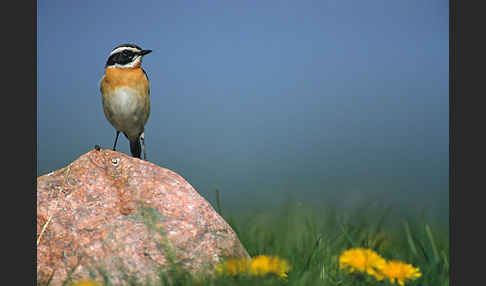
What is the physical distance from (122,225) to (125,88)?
5.47 ft

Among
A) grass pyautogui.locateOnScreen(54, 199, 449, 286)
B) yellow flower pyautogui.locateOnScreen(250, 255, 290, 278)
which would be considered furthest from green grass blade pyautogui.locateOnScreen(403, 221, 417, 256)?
yellow flower pyautogui.locateOnScreen(250, 255, 290, 278)

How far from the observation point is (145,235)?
7.83ft

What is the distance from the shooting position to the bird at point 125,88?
12.3 feet

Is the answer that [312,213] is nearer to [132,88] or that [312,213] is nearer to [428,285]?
[428,285]

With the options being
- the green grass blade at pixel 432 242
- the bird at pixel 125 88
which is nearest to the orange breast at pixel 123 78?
the bird at pixel 125 88

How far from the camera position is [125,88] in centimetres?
382

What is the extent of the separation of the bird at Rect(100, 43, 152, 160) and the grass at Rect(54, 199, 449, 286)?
1.25 m

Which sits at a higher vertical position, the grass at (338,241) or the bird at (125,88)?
the bird at (125,88)

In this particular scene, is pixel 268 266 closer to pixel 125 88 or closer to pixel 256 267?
pixel 256 267

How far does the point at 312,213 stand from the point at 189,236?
1.05m

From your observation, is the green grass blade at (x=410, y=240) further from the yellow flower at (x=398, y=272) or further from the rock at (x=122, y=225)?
the rock at (x=122, y=225)

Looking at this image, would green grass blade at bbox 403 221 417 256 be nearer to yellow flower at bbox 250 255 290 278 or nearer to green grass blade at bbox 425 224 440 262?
green grass blade at bbox 425 224 440 262

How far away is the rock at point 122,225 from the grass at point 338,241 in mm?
134

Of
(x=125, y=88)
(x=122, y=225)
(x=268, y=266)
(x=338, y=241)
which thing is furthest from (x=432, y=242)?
(x=125, y=88)
